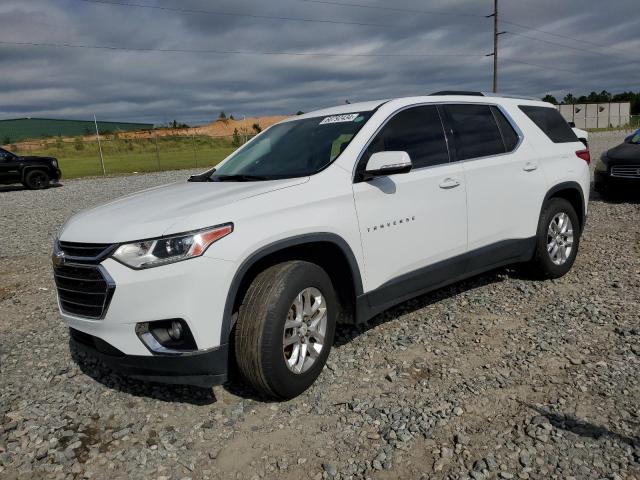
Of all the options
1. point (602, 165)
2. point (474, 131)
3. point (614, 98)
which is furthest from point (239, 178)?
point (614, 98)

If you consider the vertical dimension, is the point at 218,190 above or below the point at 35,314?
above

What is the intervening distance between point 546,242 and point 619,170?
5702 millimetres

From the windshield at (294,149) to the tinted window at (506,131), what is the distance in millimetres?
1550

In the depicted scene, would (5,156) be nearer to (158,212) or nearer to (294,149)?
(294,149)

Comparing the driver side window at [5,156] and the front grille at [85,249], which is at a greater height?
the driver side window at [5,156]

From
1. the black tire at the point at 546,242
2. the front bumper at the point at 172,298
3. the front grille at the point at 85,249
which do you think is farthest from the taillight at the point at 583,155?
the front grille at the point at 85,249

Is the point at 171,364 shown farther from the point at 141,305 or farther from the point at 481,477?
the point at 481,477

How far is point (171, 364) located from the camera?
2773mm

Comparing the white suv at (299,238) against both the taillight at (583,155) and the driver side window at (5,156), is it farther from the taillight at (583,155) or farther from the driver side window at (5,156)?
the driver side window at (5,156)

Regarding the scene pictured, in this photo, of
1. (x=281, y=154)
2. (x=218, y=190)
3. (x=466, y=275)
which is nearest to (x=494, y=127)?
(x=466, y=275)

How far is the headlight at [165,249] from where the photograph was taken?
269 centimetres

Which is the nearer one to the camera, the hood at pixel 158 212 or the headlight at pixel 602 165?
the hood at pixel 158 212

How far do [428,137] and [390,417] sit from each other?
2.15 meters

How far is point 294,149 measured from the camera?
A: 157 inches
